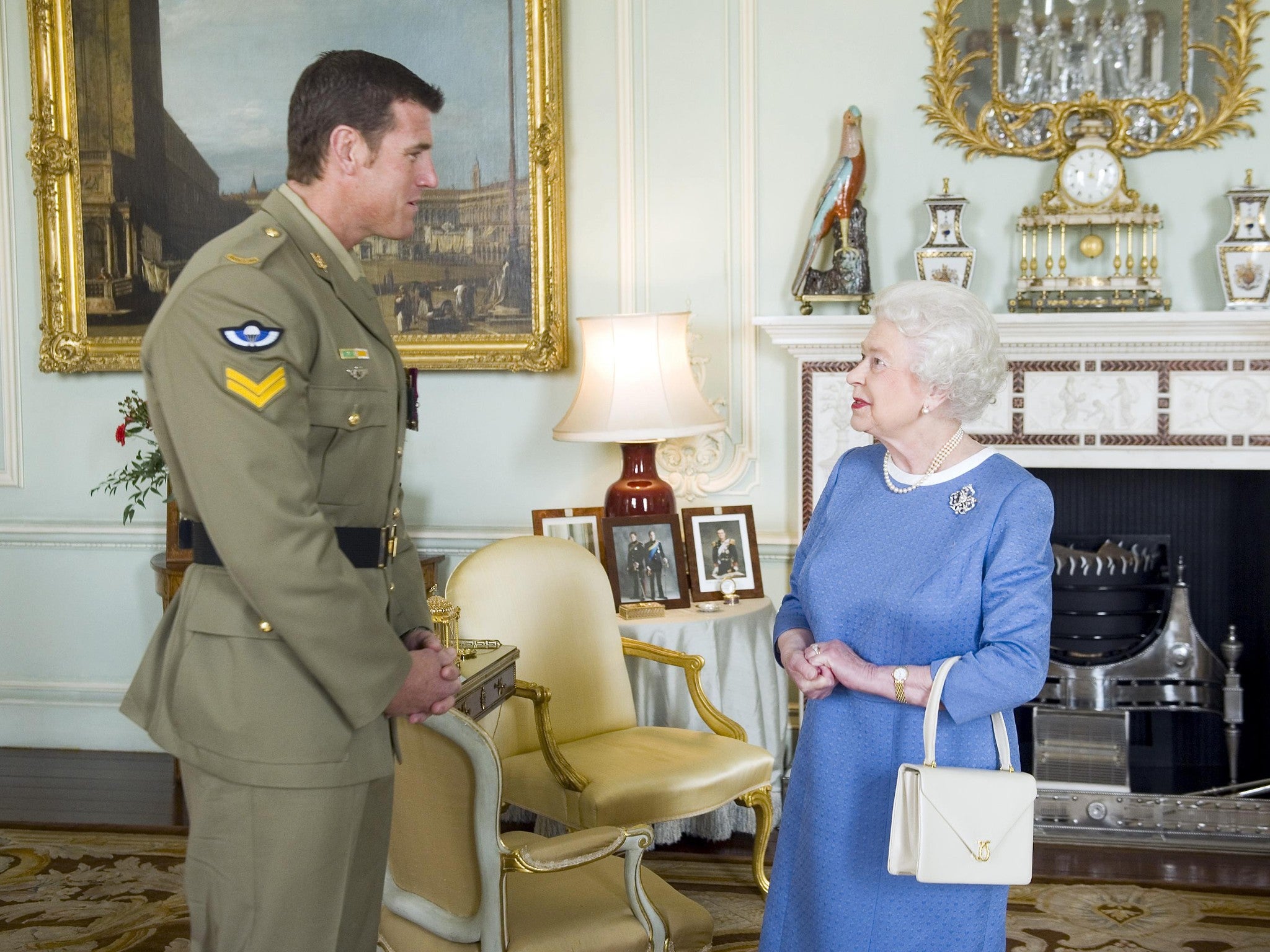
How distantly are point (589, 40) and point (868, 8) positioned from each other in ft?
3.42

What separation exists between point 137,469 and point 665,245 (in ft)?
7.09

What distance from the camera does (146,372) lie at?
177 cm

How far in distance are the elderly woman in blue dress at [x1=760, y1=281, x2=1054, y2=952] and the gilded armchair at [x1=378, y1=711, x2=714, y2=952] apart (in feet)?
0.96

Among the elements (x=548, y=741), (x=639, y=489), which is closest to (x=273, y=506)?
(x=548, y=741)

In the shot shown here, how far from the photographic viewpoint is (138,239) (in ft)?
16.4

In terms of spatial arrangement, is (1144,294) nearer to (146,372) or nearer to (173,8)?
(146,372)

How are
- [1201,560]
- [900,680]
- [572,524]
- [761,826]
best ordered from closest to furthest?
[900,680] < [761,826] < [572,524] < [1201,560]

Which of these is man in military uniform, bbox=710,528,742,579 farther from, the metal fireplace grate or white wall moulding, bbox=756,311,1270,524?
the metal fireplace grate

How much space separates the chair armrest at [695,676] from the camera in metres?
3.63

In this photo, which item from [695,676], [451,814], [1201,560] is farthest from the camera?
[1201,560]

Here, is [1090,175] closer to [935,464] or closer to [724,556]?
[724,556]

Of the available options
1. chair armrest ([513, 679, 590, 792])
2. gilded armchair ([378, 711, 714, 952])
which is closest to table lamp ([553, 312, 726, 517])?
chair armrest ([513, 679, 590, 792])

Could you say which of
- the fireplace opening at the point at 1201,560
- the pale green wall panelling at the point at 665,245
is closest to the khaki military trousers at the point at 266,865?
the pale green wall panelling at the point at 665,245

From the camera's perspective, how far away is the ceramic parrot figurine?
14.4 feet
